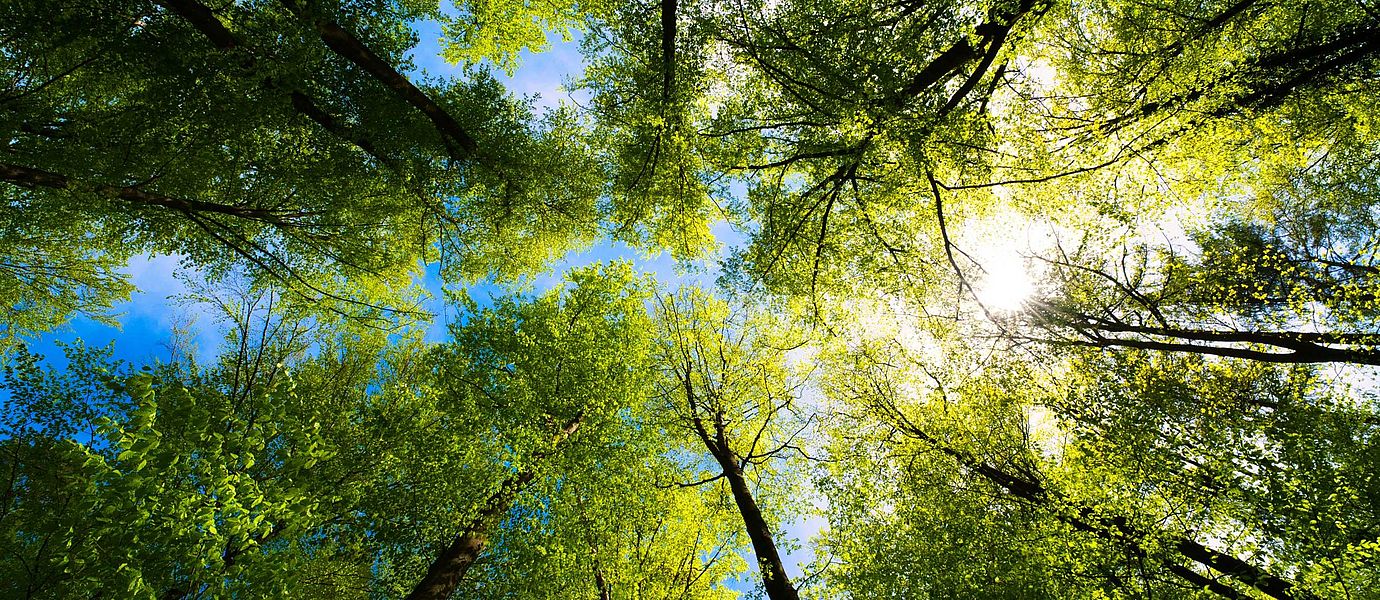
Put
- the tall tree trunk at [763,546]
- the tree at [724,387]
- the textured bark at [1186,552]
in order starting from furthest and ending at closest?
1. the tree at [724,387]
2. the tall tree trunk at [763,546]
3. the textured bark at [1186,552]

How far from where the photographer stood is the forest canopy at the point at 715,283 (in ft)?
24.8

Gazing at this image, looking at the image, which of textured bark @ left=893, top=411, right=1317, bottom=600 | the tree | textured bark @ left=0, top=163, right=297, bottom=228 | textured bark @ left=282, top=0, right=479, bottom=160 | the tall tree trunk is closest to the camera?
textured bark @ left=0, top=163, right=297, bottom=228

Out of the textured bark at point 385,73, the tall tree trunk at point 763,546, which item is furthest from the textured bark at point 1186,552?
the textured bark at point 385,73

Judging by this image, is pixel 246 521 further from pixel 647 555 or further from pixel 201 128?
pixel 647 555

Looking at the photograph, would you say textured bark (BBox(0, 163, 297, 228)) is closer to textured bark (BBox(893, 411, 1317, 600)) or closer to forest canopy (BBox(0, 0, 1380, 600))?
forest canopy (BBox(0, 0, 1380, 600))

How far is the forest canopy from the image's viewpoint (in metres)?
7.56

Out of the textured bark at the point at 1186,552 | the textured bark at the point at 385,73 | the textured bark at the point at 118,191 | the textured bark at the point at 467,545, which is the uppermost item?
the textured bark at the point at 385,73

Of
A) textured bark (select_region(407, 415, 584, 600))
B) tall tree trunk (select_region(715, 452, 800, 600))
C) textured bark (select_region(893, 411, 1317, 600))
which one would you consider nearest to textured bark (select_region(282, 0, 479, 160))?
textured bark (select_region(407, 415, 584, 600))

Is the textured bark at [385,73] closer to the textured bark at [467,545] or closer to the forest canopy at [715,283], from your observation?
the forest canopy at [715,283]

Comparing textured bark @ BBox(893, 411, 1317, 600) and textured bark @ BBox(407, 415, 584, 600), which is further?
textured bark @ BBox(407, 415, 584, 600)

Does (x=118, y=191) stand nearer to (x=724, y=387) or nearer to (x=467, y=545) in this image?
(x=467, y=545)

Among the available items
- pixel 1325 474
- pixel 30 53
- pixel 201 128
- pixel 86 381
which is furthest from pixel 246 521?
pixel 1325 474

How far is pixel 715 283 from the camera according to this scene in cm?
1197

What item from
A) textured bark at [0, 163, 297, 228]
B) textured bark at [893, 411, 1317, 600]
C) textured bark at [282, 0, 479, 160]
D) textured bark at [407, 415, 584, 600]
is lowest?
textured bark at [893, 411, 1317, 600]
